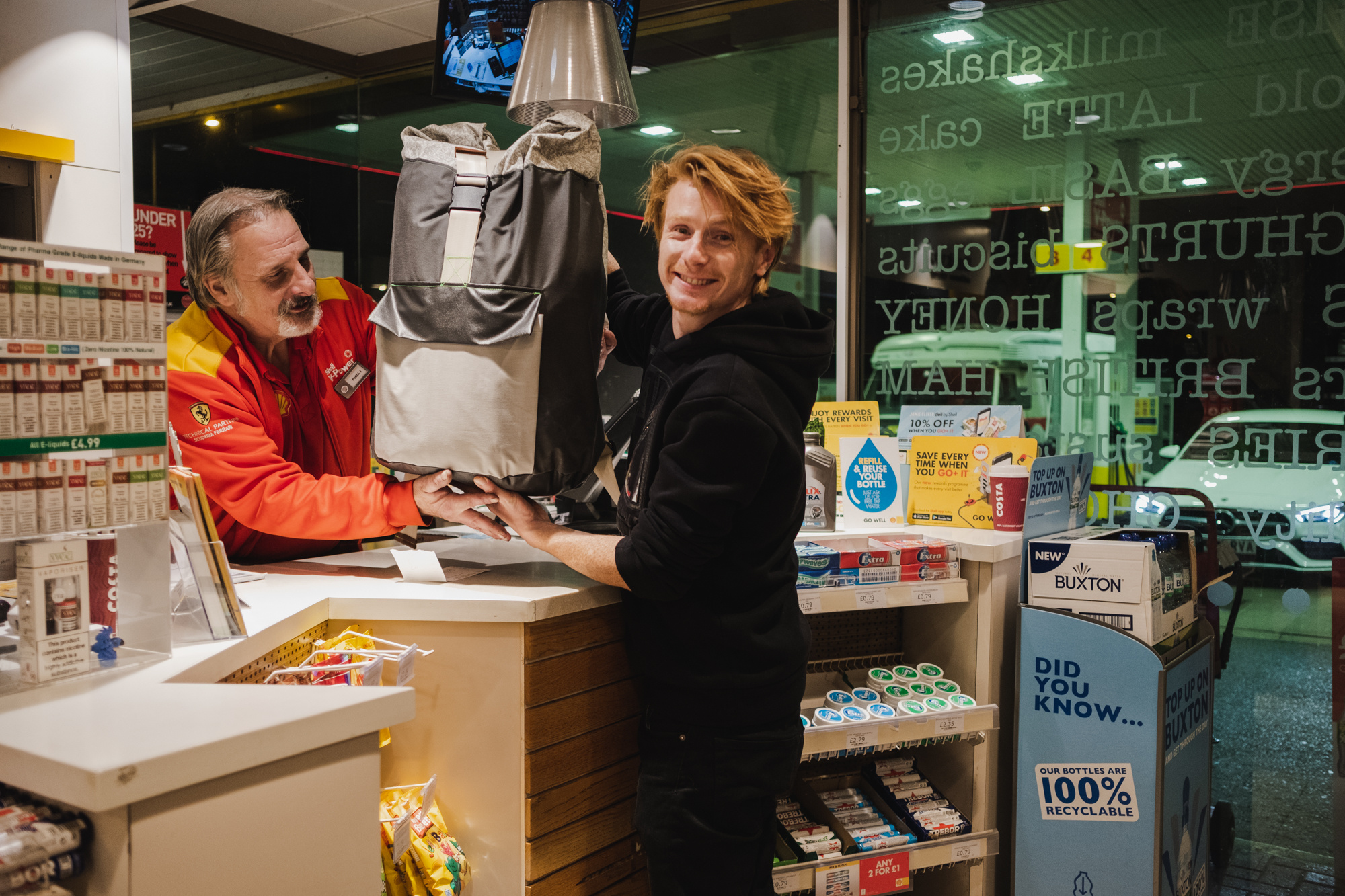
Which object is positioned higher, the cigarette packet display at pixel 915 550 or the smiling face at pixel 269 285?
the smiling face at pixel 269 285

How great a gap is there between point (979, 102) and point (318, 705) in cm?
353

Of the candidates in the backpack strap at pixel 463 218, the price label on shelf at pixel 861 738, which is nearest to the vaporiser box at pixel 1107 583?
the price label on shelf at pixel 861 738

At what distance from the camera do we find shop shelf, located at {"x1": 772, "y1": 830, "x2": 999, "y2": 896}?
8.40 ft

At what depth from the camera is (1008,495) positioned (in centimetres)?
312

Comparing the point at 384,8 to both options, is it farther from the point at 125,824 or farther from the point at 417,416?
the point at 125,824

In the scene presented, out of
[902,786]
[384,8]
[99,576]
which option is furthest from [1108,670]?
[384,8]

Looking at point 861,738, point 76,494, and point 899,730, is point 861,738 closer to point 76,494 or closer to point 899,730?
point 899,730

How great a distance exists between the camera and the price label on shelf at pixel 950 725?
270cm

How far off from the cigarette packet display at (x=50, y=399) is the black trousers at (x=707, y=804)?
4.01ft

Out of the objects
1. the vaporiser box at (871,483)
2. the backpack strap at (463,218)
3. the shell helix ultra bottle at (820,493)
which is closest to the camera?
the backpack strap at (463,218)

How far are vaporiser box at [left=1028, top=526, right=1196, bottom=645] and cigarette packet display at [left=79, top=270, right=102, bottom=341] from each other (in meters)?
2.40

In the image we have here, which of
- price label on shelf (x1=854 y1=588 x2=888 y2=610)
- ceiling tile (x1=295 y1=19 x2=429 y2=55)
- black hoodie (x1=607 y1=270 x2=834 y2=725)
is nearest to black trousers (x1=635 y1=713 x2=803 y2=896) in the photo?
black hoodie (x1=607 y1=270 x2=834 y2=725)

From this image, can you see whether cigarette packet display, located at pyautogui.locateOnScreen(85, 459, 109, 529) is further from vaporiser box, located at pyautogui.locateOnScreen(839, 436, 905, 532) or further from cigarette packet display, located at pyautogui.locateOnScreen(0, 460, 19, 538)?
vaporiser box, located at pyautogui.locateOnScreen(839, 436, 905, 532)

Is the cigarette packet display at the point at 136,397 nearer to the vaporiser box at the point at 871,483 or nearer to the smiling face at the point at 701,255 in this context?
the smiling face at the point at 701,255
